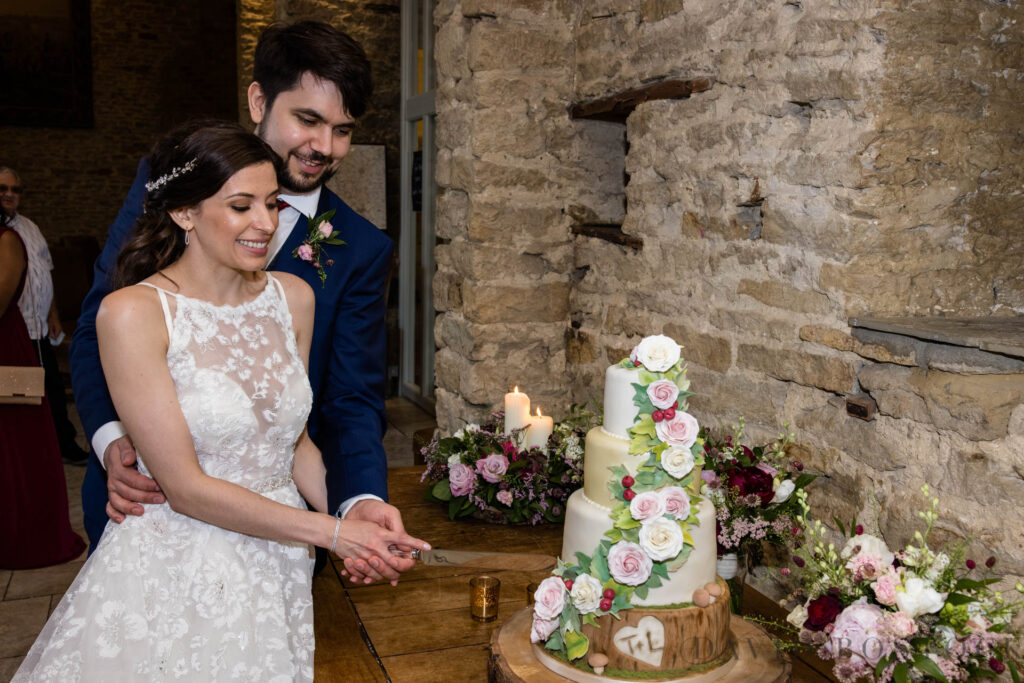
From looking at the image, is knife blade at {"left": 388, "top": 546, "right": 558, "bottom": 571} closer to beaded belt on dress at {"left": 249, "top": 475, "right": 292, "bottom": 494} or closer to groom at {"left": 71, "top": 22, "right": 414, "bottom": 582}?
groom at {"left": 71, "top": 22, "right": 414, "bottom": 582}

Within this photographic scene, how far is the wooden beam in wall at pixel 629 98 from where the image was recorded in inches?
114

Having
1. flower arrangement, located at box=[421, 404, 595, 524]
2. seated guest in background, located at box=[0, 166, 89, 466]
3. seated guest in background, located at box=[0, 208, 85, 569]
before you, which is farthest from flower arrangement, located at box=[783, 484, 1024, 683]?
seated guest in background, located at box=[0, 166, 89, 466]

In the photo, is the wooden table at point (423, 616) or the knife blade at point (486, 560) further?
the knife blade at point (486, 560)

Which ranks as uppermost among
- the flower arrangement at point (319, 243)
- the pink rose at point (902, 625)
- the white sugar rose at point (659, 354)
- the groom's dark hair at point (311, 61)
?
the groom's dark hair at point (311, 61)

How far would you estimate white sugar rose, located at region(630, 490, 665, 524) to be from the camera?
1.67 metres

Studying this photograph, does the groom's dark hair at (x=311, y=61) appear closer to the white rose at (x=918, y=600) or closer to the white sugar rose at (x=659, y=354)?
the white sugar rose at (x=659, y=354)

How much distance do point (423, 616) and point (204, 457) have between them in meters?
0.73

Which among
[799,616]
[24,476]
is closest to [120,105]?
[24,476]

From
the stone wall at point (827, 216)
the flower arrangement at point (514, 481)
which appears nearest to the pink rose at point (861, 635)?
the stone wall at point (827, 216)

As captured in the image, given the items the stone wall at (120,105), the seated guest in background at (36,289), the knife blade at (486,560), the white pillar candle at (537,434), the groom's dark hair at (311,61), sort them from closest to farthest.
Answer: the groom's dark hair at (311,61) < the knife blade at (486,560) < the white pillar candle at (537,434) < the seated guest in background at (36,289) < the stone wall at (120,105)

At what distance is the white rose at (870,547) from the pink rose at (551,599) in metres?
0.55

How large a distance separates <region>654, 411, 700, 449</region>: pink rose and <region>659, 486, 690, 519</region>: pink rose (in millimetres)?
85

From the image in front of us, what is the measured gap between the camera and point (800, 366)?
2.52 meters

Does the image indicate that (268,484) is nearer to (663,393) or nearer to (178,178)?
(178,178)
